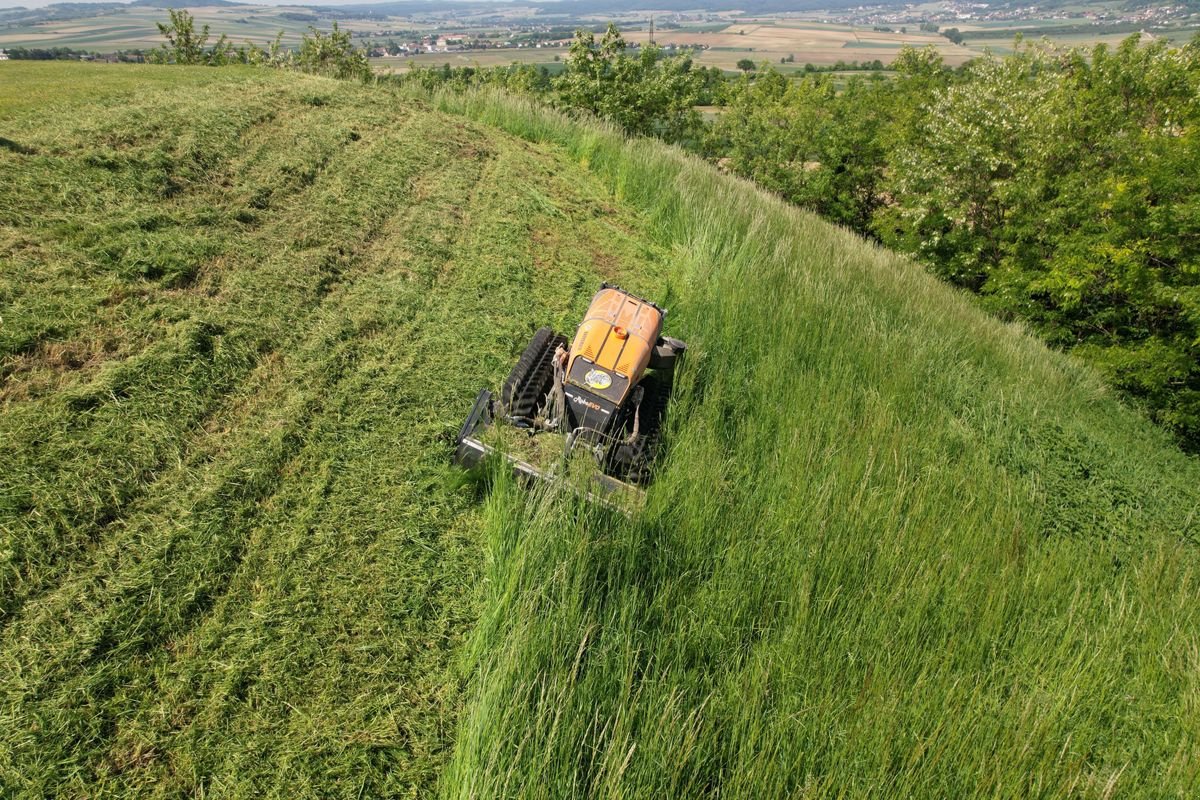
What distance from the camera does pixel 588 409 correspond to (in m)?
3.60

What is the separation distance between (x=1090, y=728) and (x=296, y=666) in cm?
299

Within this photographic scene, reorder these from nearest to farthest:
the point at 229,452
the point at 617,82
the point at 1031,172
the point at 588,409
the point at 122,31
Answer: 1. the point at 229,452
2. the point at 588,409
3. the point at 1031,172
4. the point at 617,82
5. the point at 122,31

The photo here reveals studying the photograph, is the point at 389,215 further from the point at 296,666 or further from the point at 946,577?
the point at 946,577

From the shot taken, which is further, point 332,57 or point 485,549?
point 332,57

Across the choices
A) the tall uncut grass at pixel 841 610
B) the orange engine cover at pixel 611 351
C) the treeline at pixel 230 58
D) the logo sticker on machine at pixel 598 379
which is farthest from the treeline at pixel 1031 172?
the logo sticker on machine at pixel 598 379

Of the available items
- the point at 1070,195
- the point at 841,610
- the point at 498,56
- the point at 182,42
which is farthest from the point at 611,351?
the point at 498,56

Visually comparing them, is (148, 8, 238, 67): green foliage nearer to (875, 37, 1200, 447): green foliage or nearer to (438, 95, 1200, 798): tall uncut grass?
(875, 37, 1200, 447): green foliage

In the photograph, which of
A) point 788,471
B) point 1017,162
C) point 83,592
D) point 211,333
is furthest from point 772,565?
point 1017,162

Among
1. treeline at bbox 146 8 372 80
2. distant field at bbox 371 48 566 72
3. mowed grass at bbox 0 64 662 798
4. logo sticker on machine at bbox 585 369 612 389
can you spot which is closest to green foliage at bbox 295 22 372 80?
treeline at bbox 146 8 372 80

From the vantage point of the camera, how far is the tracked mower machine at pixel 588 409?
3418 millimetres

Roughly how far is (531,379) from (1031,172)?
12.7 metres

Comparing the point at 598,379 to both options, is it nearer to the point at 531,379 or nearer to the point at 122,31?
the point at 531,379

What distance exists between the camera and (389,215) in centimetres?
667

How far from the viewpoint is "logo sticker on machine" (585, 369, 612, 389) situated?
3602 mm
